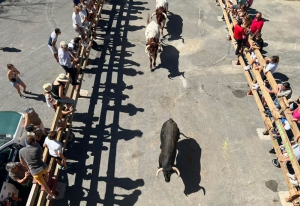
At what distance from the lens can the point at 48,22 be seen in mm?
14016

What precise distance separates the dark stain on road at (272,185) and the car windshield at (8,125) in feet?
26.9

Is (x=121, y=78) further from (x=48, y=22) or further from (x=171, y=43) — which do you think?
(x=48, y=22)

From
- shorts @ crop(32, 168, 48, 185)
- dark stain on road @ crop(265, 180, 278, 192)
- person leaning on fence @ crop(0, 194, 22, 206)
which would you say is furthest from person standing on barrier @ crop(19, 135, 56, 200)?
dark stain on road @ crop(265, 180, 278, 192)

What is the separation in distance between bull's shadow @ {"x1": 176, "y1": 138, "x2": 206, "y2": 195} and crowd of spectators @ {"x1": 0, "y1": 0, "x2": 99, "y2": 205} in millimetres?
3795

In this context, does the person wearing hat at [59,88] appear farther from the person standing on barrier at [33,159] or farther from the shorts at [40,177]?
the shorts at [40,177]

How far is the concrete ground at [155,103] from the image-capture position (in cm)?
759

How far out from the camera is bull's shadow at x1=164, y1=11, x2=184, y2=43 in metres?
13.3

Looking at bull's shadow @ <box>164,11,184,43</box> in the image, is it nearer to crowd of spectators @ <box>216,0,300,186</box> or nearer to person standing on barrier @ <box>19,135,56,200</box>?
crowd of spectators @ <box>216,0,300,186</box>

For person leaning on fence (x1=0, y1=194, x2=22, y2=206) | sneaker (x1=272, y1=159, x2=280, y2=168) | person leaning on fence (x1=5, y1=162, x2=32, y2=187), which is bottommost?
sneaker (x1=272, y1=159, x2=280, y2=168)

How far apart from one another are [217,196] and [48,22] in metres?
13.1

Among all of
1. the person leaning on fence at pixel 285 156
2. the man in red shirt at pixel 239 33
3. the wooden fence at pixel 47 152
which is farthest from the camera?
the man in red shirt at pixel 239 33

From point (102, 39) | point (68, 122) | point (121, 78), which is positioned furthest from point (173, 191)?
point (102, 39)

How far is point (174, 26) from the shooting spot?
14008 mm

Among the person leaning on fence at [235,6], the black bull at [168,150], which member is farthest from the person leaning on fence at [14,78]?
the person leaning on fence at [235,6]
